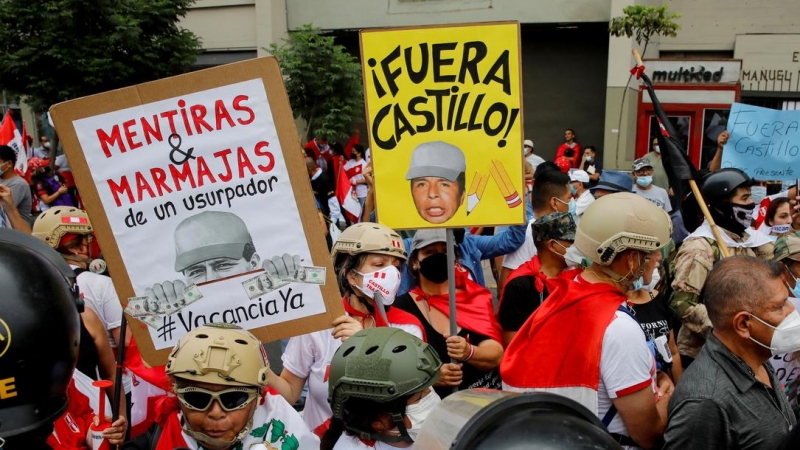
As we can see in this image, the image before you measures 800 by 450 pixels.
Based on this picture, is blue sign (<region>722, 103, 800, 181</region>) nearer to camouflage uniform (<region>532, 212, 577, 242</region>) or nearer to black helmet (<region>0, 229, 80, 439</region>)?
camouflage uniform (<region>532, 212, 577, 242</region>)

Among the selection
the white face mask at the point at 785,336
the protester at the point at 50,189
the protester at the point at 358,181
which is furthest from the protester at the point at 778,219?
the protester at the point at 50,189

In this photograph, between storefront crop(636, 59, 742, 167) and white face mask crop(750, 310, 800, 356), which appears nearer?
white face mask crop(750, 310, 800, 356)

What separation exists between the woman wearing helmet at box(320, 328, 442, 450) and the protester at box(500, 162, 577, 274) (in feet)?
10.3

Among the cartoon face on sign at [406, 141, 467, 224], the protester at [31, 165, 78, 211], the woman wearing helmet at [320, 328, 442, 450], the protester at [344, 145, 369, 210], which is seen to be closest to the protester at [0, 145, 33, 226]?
the protester at [31, 165, 78, 211]

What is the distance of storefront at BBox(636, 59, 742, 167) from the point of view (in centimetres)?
2062

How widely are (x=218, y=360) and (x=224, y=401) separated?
0.54 ft

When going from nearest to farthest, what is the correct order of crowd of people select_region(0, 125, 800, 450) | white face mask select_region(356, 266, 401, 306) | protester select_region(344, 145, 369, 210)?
crowd of people select_region(0, 125, 800, 450) < white face mask select_region(356, 266, 401, 306) < protester select_region(344, 145, 369, 210)

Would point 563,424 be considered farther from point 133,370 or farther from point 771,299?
point 133,370

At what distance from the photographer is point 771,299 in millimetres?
2953

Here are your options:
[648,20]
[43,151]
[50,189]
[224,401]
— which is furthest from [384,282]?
[43,151]

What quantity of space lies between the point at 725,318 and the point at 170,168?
100 inches

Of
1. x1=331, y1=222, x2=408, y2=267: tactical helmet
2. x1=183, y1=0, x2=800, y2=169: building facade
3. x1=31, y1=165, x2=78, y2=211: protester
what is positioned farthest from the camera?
x1=183, y1=0, x2=800, y2=169: building facade

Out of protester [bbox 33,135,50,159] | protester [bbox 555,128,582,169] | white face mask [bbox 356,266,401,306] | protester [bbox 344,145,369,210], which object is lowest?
protester [bbox 555,128,582,169]

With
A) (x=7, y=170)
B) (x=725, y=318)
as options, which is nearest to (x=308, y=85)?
(x=7, y=170)
